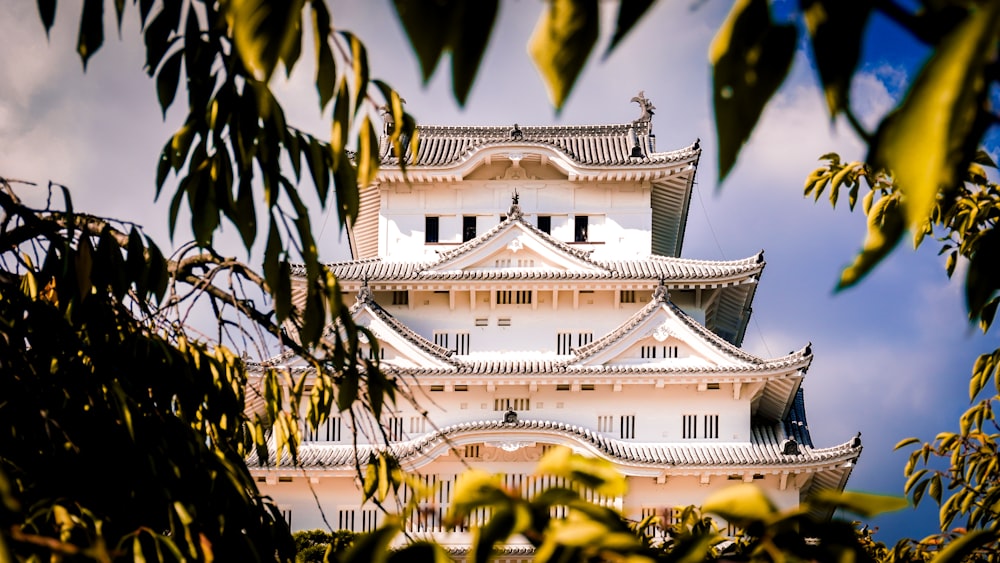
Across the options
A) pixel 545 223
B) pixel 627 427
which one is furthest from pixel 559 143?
pixel 627 427

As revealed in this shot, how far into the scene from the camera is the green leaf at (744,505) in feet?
4.08

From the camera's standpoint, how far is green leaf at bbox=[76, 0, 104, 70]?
2.17m

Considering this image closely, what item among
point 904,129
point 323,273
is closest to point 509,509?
point 904,129

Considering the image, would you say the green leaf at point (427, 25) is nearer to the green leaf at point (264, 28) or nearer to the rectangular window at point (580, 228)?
the green leaf at point (264, 28)

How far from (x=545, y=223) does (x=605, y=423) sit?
185 inches

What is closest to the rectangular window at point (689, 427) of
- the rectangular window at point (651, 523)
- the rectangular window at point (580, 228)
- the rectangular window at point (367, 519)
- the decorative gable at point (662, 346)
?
the decorative gable at point (662, 346)

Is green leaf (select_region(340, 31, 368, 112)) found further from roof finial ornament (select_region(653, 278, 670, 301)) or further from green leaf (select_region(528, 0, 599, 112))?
roof finial ornament (select_region(653, 278, 670, 301))

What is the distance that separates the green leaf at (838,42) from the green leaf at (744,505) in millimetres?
517

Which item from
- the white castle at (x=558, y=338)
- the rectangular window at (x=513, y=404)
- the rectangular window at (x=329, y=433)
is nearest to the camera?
the white castle at (x=558, y=338)

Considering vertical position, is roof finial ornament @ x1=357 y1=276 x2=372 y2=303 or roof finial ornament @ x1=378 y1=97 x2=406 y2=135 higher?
roof finial ornament @ x1=378 y1=97 x2=406 y2=135

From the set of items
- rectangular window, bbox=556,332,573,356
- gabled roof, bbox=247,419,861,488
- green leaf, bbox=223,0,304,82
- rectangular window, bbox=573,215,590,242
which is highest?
rectangular window, bbox=573,215,590,242

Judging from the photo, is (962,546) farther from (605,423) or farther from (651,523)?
(605,423)

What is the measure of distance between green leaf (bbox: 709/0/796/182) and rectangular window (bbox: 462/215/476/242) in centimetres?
1961

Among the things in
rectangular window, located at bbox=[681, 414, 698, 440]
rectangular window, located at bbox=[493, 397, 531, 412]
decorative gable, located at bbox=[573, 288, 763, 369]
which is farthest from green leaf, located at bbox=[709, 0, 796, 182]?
rectangular window, located at bbox=[681, 414, 698, 440]
